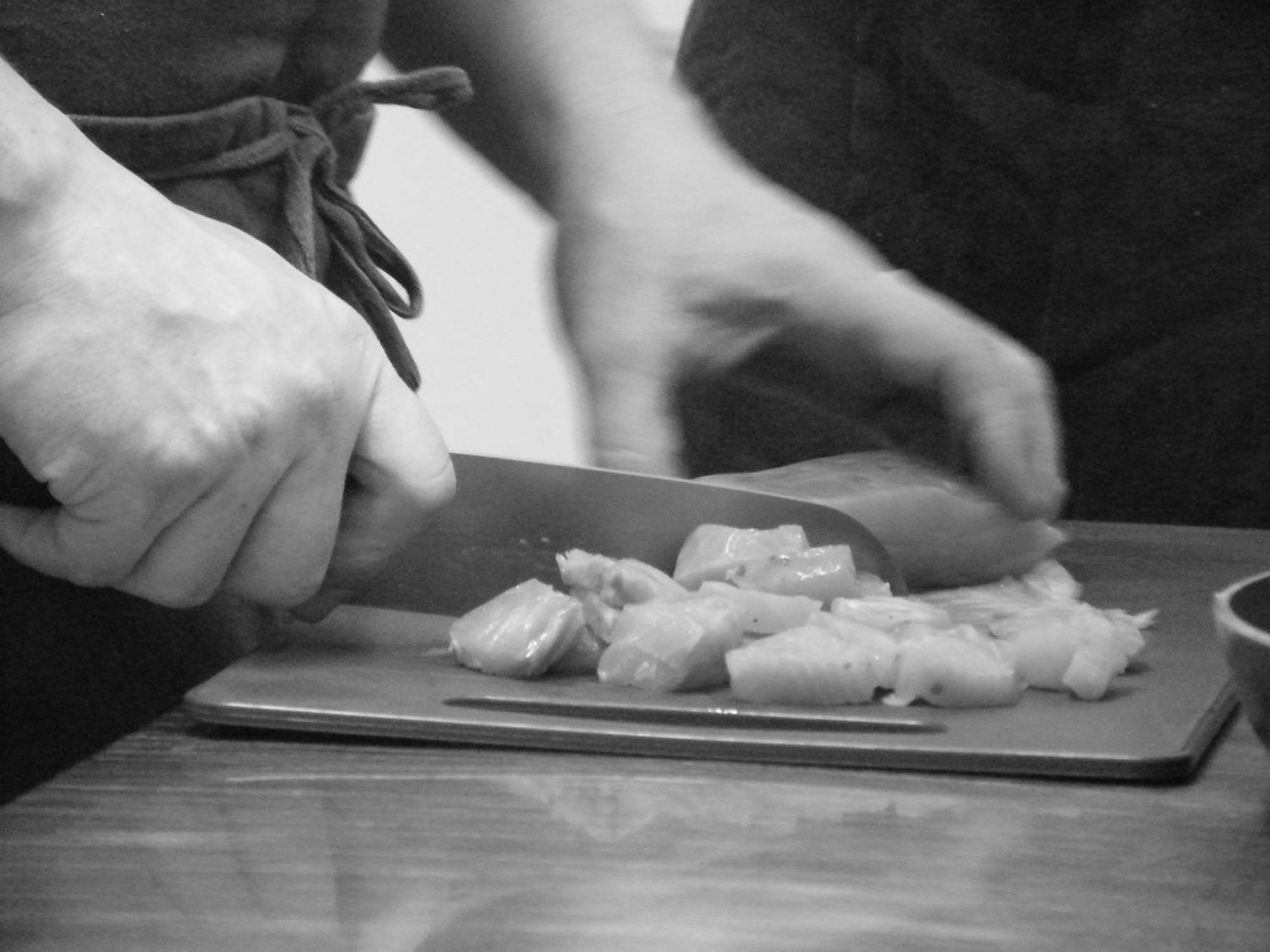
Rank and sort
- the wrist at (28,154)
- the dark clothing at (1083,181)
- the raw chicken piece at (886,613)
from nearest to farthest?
the wrist at (28,154) → the raw chicken piece at (886,613) → the dark clothing at (1083,181)

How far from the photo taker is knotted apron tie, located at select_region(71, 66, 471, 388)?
1.11 m

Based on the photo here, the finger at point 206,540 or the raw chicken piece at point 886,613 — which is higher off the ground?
the finger at point 206,540

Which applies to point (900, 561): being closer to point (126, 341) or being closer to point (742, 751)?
point (742, 751)

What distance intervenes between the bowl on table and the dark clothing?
1.44m

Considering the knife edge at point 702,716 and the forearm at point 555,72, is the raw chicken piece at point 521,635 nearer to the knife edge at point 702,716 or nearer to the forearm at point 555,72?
the knife edge at point 702,716

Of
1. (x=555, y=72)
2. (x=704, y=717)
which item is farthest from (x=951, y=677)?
(x=555, y=72)

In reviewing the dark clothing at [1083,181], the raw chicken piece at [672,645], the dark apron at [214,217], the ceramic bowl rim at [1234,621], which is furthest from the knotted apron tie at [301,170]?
the dark clothing at [1083,181]

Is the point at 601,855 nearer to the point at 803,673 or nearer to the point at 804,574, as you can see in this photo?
the point at 803,673

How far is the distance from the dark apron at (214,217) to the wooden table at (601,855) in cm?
27

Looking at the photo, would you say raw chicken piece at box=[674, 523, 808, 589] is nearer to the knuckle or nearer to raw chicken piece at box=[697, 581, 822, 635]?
raw chicken piece at box=[697, 581, 822, 635]

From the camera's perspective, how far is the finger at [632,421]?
132cm

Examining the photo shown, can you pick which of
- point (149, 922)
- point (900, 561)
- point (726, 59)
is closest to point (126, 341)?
point (149, 922)

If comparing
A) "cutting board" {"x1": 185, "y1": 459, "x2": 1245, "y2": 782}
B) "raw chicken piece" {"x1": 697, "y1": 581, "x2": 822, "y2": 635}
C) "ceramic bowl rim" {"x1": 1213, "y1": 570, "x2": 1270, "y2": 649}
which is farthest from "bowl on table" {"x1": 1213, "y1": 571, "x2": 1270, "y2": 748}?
"raw chicken piece" {"x1": 697, "y1": 581, "x2": 822, "y2": 635}

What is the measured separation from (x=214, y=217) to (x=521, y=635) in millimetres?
370
